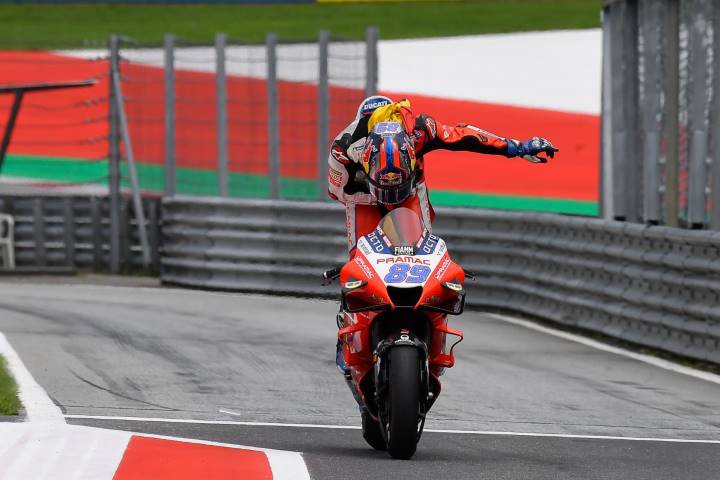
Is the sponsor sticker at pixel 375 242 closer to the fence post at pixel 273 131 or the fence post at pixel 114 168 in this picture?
the fence post at pixel 273 131

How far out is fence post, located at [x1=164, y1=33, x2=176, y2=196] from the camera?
20.6 m

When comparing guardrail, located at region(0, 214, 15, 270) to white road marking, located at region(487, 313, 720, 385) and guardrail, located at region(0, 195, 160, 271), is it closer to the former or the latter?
guardrail, located at region(0, 195, 160, 271)

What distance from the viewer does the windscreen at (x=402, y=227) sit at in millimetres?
8539

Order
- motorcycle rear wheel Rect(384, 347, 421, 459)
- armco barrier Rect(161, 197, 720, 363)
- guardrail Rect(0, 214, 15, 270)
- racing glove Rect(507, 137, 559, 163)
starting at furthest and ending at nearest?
guardrail Rect(0, 214, 15, 270), armco barrier Rect(161, 197, 720, 363), racing glove Rect(507, 137, 559, 163), motorcycle rear wheel Rect(384, 347, 421, 459)

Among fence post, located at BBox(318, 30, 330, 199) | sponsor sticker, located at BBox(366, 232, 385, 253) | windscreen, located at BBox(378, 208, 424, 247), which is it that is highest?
fence post, located at BBox(318, 30, 330, 199)

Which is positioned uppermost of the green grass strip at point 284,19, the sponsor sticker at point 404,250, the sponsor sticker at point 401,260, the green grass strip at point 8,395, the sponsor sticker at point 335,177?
the green grass strip at point 284,19

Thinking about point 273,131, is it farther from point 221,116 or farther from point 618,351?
point 618,351

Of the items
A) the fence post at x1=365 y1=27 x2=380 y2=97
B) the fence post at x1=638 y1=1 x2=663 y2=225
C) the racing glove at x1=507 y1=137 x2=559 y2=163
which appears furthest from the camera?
the fence post at x1=365 y1=27 x2=380 y2=97

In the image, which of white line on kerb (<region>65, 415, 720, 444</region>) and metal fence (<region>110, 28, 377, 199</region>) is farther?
metal fence (<region>110, 28, 377, 199</region>)

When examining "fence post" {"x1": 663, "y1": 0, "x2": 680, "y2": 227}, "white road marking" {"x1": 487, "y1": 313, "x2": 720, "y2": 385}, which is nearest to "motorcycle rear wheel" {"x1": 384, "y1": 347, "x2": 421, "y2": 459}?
"white road marking" {"x1": 487, "y1": 313, "x2": 720, "y2": 385}

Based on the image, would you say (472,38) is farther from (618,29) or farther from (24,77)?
(618,29)

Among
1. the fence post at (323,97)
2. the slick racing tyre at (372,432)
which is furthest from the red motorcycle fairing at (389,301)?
the fence post at (323,97)

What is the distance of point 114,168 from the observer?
2186 centimetres

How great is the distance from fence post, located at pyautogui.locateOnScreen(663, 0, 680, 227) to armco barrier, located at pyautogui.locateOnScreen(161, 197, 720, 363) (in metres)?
0.39
